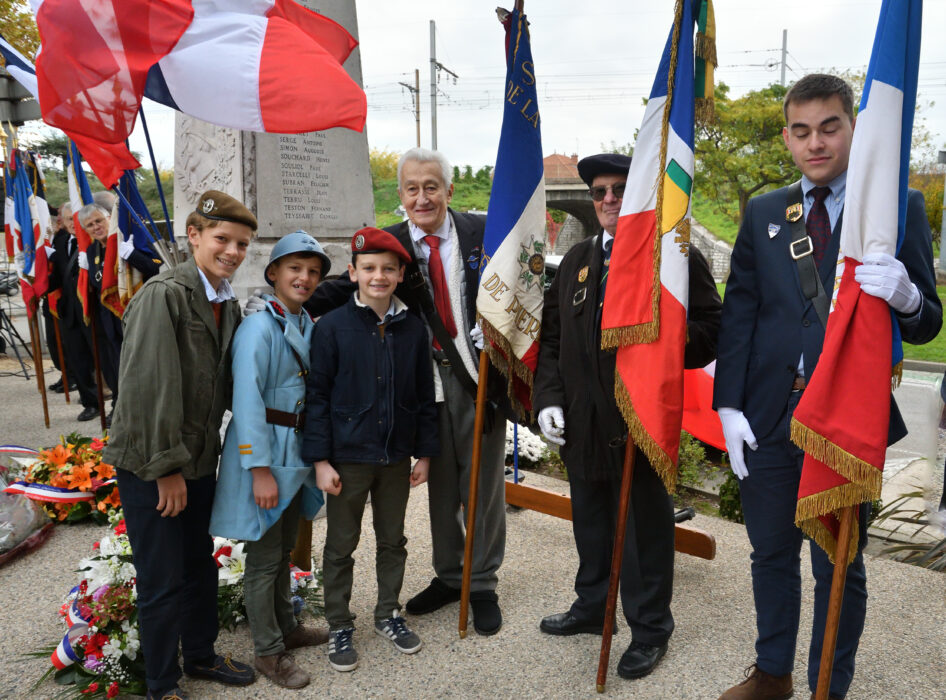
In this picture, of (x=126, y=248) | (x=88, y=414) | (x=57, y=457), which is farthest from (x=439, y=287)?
(x=88, y=414)

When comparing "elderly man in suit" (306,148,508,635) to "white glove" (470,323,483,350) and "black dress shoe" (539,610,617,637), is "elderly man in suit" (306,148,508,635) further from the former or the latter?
"black dress shoe" (539,610,617,637)

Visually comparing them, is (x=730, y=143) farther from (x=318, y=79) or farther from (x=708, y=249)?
(x=318, y=79)

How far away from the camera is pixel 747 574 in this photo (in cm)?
378

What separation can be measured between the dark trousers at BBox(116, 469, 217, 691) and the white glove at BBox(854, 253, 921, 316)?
2.35 metres

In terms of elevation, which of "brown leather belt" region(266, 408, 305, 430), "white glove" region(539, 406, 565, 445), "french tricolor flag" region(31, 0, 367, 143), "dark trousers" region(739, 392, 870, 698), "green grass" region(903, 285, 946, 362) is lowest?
"green grass" region(903, 285, 946, 362)

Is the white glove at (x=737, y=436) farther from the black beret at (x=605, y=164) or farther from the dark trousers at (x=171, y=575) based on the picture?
the dark trousers at (x=171, y=575)

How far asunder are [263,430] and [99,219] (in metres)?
4.07

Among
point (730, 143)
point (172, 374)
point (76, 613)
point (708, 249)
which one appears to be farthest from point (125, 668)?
point (708, 249)

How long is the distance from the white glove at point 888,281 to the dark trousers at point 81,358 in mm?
7506

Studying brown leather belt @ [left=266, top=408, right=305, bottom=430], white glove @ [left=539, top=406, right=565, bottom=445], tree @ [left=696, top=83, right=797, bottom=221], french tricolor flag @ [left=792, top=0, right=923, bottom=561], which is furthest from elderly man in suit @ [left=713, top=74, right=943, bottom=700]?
tree @ [left=696, top=83, right=797, bottom=221]

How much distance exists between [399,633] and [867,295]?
228cm

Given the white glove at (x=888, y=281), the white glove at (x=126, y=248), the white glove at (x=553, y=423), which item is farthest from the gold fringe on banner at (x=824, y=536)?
the white glove at (x=126, y=248)

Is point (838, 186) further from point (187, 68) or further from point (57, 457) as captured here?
point (57, 457)

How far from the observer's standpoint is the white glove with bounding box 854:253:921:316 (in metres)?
1.97
